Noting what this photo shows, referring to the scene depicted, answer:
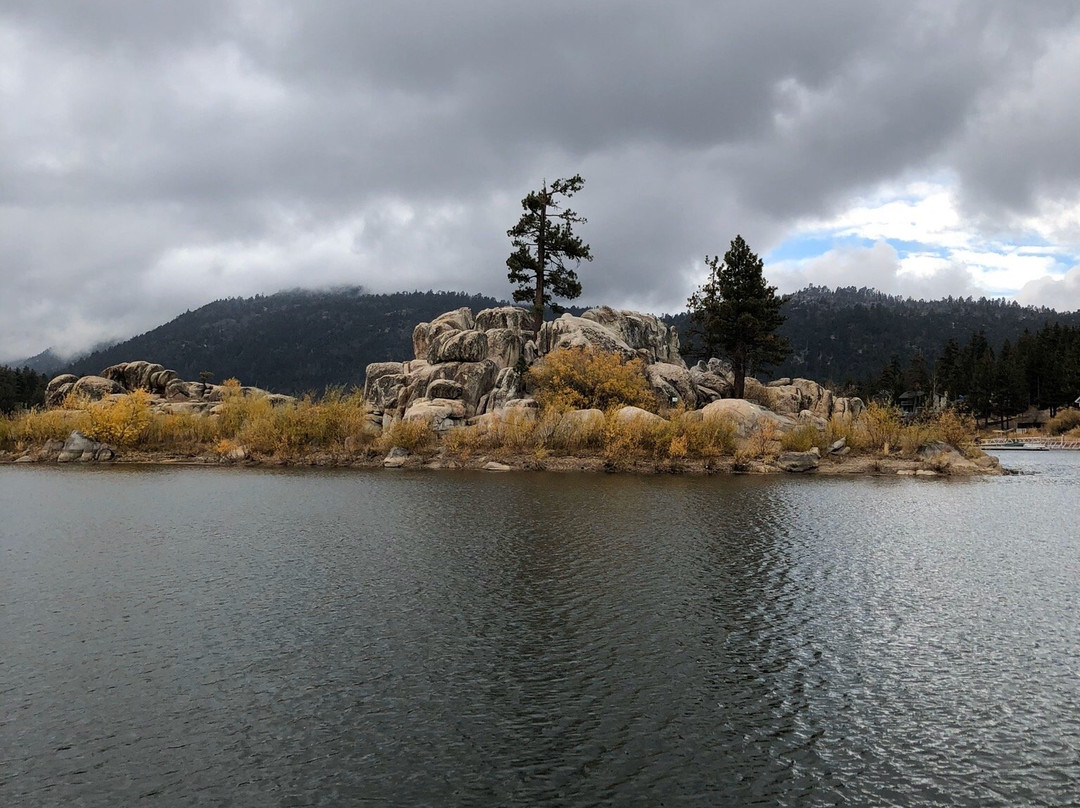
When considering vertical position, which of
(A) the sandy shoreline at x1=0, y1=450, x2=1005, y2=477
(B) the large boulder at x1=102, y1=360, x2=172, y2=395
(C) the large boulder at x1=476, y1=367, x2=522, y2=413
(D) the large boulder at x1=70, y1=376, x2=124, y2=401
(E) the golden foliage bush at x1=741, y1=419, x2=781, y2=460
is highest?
(B) the large boulder at x1=102, y1=360, x2=172, y2=395

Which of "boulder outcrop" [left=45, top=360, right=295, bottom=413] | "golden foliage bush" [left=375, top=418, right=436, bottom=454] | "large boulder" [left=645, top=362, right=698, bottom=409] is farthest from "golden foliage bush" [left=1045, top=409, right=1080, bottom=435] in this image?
"boulder outcrop" [left=45, top=360, right=295, bottom=413]

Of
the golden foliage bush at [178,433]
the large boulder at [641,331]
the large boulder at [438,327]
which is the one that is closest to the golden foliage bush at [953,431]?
the large boulder at [641,331]

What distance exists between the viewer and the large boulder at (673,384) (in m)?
64.2

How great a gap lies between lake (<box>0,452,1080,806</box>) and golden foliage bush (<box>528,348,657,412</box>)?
32885mm

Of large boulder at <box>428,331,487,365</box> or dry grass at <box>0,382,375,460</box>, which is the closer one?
dry grass at <box>0,382,375,460</box>

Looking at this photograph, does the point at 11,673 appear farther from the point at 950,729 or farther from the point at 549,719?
the point at 950,729

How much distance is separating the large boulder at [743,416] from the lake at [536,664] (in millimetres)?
28671

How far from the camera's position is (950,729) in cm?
1105

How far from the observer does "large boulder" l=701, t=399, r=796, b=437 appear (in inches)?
2215

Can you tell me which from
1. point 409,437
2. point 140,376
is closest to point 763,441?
point 409,437

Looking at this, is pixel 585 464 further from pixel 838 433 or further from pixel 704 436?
pixel 838 433

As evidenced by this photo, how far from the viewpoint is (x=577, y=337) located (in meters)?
66.0

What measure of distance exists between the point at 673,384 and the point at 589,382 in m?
10.4

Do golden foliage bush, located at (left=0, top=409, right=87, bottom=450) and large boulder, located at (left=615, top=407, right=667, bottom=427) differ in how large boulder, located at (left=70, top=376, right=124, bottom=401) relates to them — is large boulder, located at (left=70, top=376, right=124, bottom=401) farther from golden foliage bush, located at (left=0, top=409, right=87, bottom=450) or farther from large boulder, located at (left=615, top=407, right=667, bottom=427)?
large boulder, located at (left=615, top=407, right=667, bottom=427)
